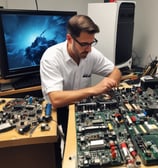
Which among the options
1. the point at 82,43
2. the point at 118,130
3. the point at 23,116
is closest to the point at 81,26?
the point at 82,43

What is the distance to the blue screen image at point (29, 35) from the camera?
2.21 m

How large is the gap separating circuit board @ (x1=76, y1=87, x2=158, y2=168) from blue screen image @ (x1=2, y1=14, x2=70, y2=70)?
3.90 ft

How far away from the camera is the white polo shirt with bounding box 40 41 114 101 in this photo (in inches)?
63.6

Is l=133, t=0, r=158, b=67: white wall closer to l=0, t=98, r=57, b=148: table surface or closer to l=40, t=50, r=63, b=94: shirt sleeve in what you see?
l=40, t=50, r=63, b=94: shirt sleeve

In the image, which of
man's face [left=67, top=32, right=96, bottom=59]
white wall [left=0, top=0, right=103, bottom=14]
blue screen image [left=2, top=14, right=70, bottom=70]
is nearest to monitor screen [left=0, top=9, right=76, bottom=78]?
blue screen image [left=2, top=14, right=70, bottom=70]

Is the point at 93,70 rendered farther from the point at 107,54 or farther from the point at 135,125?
the point at 135,125

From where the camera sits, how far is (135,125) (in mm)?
1013

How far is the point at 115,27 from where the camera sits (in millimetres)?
2230

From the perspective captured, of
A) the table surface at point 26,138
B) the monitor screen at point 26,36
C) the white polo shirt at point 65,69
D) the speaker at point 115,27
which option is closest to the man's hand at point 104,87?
the white polo shirt at point 65,69

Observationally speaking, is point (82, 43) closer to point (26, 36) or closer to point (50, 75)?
point (50, 75)

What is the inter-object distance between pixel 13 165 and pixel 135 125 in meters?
0.91

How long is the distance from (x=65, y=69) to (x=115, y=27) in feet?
2.63

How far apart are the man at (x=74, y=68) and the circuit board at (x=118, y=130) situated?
16cm

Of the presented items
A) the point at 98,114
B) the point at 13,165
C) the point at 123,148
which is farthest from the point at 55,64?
the point at 123,148
